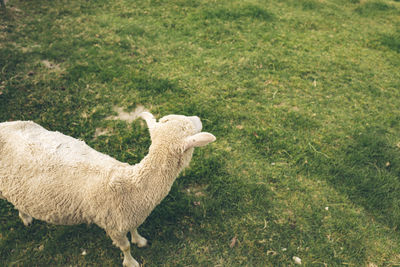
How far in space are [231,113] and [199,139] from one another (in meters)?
2.70

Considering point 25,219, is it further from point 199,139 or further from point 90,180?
point 199,139

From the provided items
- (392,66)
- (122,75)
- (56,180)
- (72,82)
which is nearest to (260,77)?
(122,75)

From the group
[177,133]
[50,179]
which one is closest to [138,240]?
[50,179]

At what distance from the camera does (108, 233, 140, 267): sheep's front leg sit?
2.64m

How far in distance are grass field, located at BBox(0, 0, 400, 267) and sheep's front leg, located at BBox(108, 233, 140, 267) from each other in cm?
15

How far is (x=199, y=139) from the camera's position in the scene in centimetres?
223

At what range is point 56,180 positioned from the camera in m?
2.48

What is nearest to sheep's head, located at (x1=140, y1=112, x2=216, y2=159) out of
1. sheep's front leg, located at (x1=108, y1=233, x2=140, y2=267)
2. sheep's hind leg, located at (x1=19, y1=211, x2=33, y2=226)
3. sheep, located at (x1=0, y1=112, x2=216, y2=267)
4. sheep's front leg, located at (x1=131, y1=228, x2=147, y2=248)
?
sheep, located at (x1=0, y1=112, x2=216, y2=267)

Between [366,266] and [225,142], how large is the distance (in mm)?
2519

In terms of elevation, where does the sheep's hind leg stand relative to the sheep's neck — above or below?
below

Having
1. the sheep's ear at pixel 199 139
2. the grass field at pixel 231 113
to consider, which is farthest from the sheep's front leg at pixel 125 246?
the sheep's ear at pixel 199 139

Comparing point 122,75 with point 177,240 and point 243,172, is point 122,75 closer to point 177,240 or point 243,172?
point 243,172

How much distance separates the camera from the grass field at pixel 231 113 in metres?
3.26

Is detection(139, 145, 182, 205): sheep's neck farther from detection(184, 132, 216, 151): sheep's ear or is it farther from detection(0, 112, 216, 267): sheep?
detection(184, 132, 216, 151): sheep's ear
